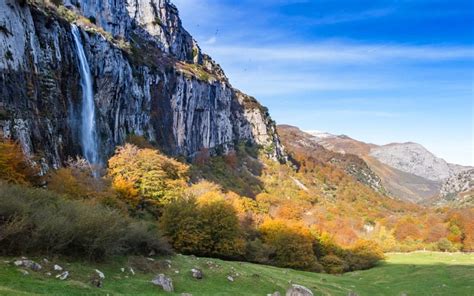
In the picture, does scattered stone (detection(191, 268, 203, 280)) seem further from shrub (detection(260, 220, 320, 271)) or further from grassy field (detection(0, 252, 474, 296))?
shrub (detection(260, 220, 320, 271))

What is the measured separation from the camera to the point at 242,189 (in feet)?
363

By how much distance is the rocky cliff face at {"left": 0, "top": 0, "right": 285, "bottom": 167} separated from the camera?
42.5 m

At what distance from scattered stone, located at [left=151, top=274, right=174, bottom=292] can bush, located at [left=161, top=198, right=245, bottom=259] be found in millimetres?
18735

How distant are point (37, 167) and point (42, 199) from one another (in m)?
15.5

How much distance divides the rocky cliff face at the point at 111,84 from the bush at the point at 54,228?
57.6 feet

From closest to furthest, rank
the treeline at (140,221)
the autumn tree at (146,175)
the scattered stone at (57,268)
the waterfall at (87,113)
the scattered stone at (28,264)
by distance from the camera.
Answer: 1. the scattered stone at (28,264)
2. the scattered stone at (57,268)
3. the treeline at (140,221)
4. the autumn tree at (146,175)
5. the waterfall at (87,113)

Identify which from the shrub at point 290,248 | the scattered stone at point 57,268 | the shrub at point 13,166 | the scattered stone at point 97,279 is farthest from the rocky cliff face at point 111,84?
the shrub at point 290,248

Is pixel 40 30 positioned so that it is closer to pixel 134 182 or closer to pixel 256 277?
pixel 134 182

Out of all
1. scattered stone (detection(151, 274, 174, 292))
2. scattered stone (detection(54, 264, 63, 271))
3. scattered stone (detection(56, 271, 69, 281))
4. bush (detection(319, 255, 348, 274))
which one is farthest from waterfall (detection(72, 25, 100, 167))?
scattered stone (detection(56, 271, 69, 281))

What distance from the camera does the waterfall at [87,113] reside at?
5688cm

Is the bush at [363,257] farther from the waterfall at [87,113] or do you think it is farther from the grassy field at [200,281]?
the waterfall at [87,113]

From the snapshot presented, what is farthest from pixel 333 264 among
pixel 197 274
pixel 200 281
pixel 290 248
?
pixel 200 281

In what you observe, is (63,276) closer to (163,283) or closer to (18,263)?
(18,263)

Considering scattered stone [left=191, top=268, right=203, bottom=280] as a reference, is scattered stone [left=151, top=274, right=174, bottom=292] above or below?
above
